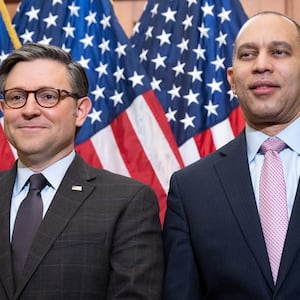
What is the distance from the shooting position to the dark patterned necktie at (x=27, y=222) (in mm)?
1311

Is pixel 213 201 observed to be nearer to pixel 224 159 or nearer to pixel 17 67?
pixel 224 159

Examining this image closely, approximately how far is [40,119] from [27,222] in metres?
0.27

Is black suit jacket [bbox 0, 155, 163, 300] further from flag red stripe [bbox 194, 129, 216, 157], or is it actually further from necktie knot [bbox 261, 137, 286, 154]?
flag red stripe [bbox 194, 129, 216, 157]

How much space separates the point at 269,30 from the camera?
141cm

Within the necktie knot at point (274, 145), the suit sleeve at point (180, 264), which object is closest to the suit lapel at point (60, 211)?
the suit sleeve at point (180, 264)

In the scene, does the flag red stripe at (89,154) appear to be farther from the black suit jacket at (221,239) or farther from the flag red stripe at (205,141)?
the black suit jacket at (221,239)

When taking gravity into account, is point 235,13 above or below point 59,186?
above

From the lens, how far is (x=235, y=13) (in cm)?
238

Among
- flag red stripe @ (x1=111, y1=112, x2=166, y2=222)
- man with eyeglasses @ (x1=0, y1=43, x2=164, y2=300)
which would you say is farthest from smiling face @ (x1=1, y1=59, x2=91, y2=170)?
flag red stripe @ (x1=111, y1=112, x2=166, y2=222)

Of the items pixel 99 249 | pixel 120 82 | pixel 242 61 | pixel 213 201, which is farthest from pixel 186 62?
pixel 99 249

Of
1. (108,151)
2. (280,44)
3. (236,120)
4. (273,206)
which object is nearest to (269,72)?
(280,44)

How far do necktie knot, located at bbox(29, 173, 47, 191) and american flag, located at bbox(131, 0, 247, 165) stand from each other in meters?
0.99

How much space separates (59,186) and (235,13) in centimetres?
133

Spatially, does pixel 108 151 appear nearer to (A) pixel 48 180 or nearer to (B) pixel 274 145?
(A) pixel 48 180
